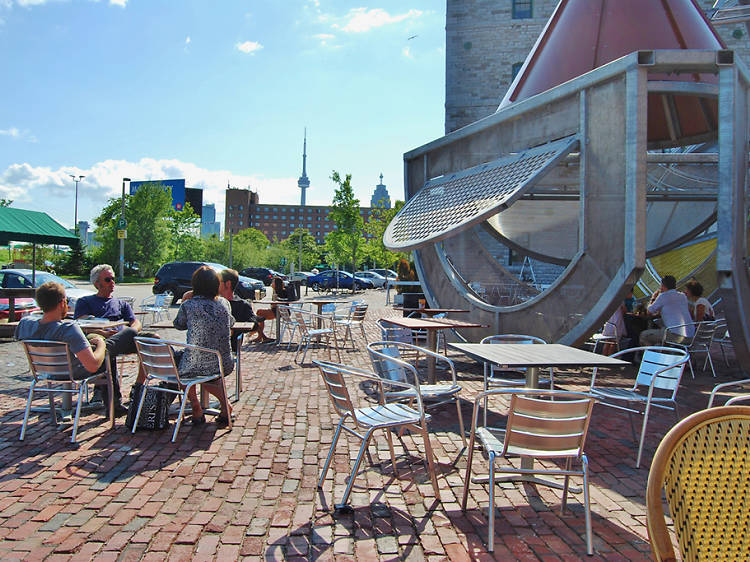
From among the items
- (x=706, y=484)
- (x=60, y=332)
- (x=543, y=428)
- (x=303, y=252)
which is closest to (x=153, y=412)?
(x=60, y=332)

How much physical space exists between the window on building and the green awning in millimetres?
23270

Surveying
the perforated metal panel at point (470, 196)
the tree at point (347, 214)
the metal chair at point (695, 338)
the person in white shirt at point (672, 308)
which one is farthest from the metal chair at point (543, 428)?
the tree at point (347, 214)

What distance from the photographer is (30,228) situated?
13.9m

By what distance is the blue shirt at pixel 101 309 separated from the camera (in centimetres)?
677

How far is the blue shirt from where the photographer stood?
6770 millimetres

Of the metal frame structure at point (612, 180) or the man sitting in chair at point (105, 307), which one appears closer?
the man sitting in chair at point (105, 307)

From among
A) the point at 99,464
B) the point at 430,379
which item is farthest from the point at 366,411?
the point at 430,379

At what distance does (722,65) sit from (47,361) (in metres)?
8.69

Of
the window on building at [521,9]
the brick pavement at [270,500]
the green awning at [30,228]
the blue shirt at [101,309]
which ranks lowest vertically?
the brick pavement at [270,500]

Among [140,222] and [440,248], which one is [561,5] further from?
[140,222]

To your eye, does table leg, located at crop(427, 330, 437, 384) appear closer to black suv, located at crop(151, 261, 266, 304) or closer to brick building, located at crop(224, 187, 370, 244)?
black suv, located at crop(151, 261, 266, 304)

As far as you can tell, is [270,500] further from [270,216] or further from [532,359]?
[270,216]

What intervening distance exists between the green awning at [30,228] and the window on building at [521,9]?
2327cm

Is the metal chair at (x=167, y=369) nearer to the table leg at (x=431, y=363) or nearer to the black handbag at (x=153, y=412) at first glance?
the black handbag at (x=153, y=412)
